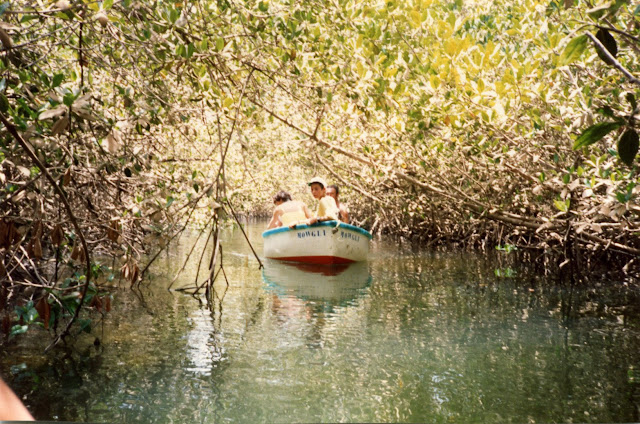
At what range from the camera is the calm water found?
366 centimetres

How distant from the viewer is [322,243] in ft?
35.1

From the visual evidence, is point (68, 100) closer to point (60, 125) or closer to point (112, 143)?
point (60, 125)

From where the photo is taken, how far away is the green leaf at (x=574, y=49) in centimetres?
146

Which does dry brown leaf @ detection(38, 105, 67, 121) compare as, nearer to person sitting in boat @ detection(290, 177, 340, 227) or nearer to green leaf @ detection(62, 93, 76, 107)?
green leaf @ detection(62, 93, 76, 107)

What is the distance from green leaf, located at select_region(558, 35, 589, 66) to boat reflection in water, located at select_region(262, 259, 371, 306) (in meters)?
5.66

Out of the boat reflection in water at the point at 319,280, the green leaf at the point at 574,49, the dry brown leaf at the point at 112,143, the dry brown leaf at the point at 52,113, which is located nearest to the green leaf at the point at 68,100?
the dry brown leaf at the point at 52,113

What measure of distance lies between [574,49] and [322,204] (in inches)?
364

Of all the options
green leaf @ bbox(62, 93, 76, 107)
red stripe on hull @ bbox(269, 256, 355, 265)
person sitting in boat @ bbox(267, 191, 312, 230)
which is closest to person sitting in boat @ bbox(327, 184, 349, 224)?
person sitting in boat @ bbox(267, 191, 312, 230)

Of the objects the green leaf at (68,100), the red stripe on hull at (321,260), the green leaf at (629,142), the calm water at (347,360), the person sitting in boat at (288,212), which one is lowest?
the calm water at (347,360)

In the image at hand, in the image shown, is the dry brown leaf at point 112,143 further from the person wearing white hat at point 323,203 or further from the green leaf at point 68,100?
the person wearing white hat at point 323,203

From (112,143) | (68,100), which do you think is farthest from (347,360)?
(68,100)

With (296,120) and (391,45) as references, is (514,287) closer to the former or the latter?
(391,45)

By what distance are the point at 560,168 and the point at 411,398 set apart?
4.24 m

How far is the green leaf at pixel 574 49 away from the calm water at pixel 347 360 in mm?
2518
